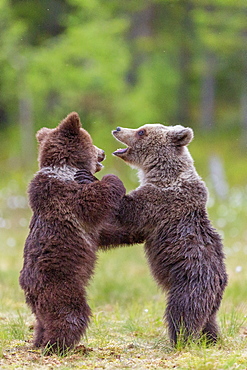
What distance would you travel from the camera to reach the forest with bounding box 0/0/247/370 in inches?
219

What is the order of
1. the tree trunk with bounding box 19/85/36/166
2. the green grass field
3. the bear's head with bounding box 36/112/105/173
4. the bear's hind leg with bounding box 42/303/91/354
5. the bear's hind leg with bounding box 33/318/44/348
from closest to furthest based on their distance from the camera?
1. the green grass field
2. the bear's hind leg with bounding box 42/303/91/354
3. the bear's hind leg with bounding box 33/318/44/348
4. the bear's head with bounding box 36/112/105/173
5. the tree trunk with bounding box 19/85/36/166

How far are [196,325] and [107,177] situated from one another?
57.5 inches

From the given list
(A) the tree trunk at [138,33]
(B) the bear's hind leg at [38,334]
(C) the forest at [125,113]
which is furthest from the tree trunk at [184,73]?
(B) the bear's hind leg at [38,334]

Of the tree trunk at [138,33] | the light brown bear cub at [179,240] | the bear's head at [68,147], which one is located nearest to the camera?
the light brown bear cub at [179,240]

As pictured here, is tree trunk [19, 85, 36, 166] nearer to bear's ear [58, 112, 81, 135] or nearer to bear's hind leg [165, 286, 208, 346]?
bear's ear [58, 112, 81, 135]

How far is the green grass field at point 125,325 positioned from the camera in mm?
4527

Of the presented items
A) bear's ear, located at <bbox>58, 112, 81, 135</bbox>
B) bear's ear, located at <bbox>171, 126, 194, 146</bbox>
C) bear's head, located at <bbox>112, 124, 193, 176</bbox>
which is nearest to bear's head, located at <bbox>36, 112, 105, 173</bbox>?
bear's ear, located at <bbox>58, 112, 81, 135</bbox>

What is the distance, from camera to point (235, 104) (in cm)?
3350

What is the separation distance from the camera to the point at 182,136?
561cm

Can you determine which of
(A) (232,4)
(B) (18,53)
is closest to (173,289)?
(B) (18,53)

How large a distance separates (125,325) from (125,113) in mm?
18572

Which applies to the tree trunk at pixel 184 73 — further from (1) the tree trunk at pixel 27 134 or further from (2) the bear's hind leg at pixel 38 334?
(2) the bear's hind leg at pixel 38 334

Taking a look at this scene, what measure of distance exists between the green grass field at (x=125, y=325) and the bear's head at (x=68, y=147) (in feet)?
3.63

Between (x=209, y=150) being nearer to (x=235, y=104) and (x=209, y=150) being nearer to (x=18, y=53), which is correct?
(x=235, y=104)
